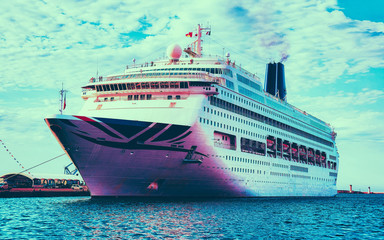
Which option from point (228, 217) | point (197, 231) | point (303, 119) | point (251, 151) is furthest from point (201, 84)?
point (303, 119)

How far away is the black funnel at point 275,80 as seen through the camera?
72.6 m

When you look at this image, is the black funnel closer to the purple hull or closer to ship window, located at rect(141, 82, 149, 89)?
the purple hull

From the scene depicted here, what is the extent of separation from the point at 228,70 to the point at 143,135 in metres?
15.2

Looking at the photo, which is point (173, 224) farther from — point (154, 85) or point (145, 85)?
point (145, 85)

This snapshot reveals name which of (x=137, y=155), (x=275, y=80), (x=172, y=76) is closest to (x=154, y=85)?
(x=172, y=76)

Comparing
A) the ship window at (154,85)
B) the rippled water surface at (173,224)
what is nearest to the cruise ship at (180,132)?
the ship window at (154,85)

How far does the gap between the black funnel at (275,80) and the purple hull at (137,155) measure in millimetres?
38373

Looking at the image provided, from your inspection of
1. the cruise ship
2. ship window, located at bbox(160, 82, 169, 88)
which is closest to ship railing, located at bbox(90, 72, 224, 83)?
the cruise ship

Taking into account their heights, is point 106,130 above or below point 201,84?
below

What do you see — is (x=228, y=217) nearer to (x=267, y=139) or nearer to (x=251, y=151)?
(x=251, y=151)

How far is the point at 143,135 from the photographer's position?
3150 cm

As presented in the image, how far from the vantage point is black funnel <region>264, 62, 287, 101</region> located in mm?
72588

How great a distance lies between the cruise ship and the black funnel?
1812 cm

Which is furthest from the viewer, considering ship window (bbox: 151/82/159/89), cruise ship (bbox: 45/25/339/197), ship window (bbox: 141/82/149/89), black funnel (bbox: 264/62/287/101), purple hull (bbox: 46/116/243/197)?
black funnel (bbox: 264/62/287/101)
